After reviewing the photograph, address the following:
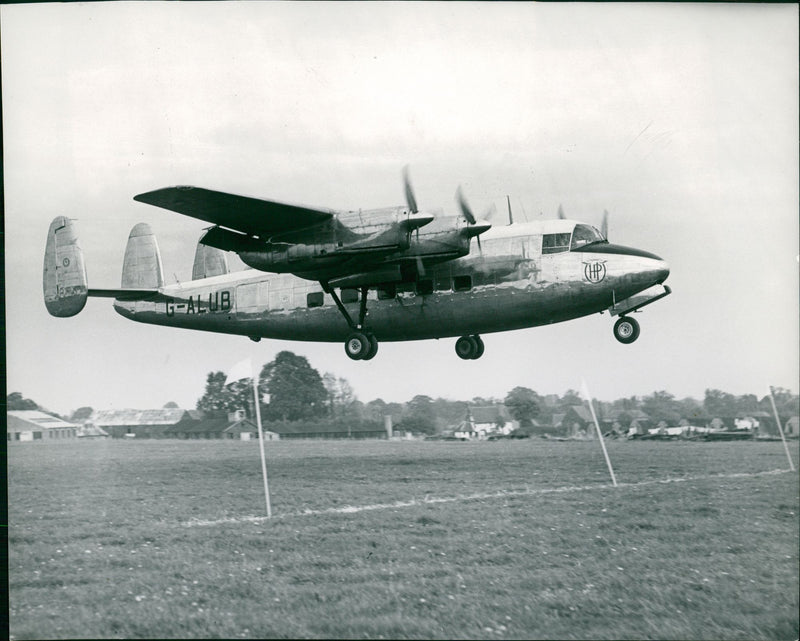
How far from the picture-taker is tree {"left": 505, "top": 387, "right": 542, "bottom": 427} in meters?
9.34

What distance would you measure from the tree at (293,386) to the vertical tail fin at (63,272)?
2473 mm

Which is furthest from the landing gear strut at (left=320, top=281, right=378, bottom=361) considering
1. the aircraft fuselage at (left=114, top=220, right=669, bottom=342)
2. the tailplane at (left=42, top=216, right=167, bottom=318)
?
the tailplane at (left=42, top=216, right=167, bottom=318)

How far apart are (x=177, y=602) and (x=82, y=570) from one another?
4.05ft

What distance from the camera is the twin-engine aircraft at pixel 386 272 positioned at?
9078mm

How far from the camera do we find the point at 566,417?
9742mm

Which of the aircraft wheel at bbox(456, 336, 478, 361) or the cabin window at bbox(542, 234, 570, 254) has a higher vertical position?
the cabin window at bbox(542, 234, 570, 254)

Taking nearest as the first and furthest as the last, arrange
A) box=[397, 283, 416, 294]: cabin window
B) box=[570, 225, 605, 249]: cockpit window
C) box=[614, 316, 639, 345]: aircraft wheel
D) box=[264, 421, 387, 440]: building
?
box=[614, 316, 639, 345]: aircraft wheel → box=[570, 225, 605, 249]: cockpit window → box=[397, 283, 416, 294]: cabin window → box=[264, 421, 387, 440]: building

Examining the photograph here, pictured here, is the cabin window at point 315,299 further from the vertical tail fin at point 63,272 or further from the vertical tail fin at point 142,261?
the vertical tail fin at point 63,272

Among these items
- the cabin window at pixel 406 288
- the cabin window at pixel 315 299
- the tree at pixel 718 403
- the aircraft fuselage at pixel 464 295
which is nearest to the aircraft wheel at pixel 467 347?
the aircraft fuselage at pixel 464 295

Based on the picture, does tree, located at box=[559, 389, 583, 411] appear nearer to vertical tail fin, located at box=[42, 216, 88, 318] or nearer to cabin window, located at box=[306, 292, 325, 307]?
cabin window, located at box=[306, 292, 325, 307]

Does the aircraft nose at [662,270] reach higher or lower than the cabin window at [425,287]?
lower

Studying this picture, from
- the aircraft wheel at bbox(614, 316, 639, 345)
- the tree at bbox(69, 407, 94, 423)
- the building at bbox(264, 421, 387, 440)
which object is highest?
the aircraft wheel at bbox(614, 316, 639, 345)

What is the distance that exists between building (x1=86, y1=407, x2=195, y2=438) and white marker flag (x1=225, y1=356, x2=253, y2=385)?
3.23 feet

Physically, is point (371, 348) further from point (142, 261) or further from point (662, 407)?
point (662, 407)
